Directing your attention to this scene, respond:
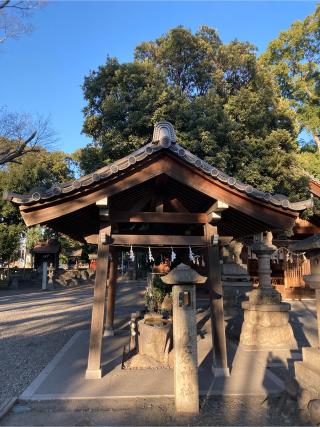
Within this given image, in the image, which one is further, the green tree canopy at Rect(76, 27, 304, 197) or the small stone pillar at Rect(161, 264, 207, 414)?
the green tree canopy at Rect(76, 27, 304, 197)

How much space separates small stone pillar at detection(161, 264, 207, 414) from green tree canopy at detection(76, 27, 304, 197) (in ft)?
32.1

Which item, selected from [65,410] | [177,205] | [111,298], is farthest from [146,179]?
[111,298]

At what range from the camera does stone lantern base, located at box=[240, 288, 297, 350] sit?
849 centimetres

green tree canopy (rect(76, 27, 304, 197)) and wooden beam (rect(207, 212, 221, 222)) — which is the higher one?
green tree canopy (rect(76, 27, 304, 197))

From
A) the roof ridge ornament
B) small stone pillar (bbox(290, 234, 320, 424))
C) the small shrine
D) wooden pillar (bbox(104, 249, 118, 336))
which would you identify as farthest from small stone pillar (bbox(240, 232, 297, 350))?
the roof ridge ornament

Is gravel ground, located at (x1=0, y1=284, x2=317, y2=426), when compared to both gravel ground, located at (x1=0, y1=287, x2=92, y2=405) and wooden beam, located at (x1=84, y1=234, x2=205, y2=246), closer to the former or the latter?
gravel ground, located at (x1=0, y1=287, x2=92, y2=405)

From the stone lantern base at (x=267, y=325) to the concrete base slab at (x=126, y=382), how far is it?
133cm

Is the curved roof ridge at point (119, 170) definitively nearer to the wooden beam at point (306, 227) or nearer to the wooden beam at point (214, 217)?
the wooden beam at point (214, 217)

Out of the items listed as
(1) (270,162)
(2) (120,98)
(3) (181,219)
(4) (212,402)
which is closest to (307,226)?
(1) (270,162)

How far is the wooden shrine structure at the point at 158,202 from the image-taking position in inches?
216

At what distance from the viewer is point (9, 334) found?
34.1 feet

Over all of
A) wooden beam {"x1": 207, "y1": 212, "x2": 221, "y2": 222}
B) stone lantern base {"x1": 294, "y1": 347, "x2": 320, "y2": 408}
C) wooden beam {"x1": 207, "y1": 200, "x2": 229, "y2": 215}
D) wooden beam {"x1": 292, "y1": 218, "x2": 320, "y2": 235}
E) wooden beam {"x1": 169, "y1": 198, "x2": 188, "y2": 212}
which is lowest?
stone lantern base {"x1": 294, "y1": 347, "x2": 320, "y2": 408}

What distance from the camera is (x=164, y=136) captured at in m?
5.51

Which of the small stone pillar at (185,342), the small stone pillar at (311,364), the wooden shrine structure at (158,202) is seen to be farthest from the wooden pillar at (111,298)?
the small stone pillar at (311,364)
